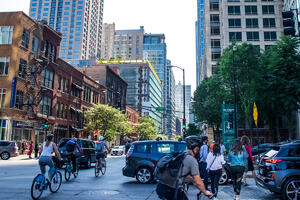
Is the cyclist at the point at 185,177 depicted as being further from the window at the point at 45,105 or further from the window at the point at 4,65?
the window at the point at 45,105

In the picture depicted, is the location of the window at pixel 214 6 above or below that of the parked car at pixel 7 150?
above

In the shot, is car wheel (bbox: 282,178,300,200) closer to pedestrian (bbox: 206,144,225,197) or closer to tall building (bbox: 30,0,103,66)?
pedestrian (bbox: 206,144,225,197)

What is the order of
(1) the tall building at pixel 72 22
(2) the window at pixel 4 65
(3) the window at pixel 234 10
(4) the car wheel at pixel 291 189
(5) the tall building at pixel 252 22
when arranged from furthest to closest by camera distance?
(1) the tall building at pixel 72 22 < (3) the window at pixel 234 10 < (5) the tall building at pixel 252 22 < (2) the window at pixel 4 65 < (4) the car wheel at pixel 291 189

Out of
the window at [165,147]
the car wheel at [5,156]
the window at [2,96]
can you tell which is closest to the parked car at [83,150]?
the window at [165,147]

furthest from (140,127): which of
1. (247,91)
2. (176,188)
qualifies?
(176,188)

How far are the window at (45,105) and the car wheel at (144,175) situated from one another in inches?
1078

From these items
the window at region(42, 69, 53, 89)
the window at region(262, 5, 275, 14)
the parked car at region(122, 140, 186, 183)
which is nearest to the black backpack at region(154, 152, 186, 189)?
the parked car at region(122, 140, 186, 183)

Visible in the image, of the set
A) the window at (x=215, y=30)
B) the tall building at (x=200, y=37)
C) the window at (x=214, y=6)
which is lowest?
the window at (x=215, y=30)

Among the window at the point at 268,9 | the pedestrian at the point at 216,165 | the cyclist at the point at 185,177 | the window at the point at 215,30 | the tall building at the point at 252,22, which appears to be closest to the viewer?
the cyclist at the point at 185,177

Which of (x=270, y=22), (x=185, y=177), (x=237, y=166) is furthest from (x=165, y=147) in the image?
(x=270, y=22)

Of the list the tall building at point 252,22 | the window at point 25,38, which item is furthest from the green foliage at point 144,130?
the window at point 25,38

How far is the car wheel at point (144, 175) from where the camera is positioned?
37.0ft

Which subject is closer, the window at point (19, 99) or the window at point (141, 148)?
the window at point (141, 148)

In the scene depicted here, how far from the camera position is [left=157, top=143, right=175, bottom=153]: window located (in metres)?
11.6
